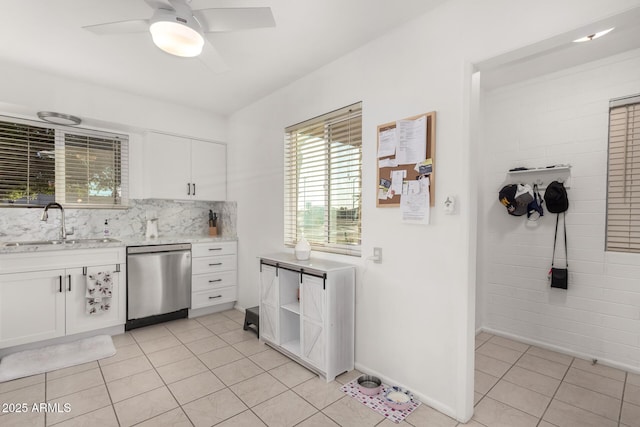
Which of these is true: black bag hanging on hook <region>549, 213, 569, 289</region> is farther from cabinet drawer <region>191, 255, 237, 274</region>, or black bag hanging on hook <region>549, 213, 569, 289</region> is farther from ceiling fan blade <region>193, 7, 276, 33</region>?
cabinet drawer <region>191, 255, 237, 274</region>

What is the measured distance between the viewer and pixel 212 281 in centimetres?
396

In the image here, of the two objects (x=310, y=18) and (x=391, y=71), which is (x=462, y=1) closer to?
(x=391, y=71)

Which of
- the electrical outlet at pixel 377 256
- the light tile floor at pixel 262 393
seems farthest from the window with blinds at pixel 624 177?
the electrical outlet at pixel 377 256

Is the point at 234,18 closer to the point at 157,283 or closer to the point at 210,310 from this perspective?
the point at 157,283

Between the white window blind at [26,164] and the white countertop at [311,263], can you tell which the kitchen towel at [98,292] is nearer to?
the white window blind at [26,164]

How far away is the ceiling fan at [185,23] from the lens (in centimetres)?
170

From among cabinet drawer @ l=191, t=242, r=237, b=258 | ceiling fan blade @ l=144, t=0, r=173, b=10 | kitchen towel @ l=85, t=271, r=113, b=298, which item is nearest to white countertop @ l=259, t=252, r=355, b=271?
cabinet drawer @ l=191, t=242, r=237, b=258

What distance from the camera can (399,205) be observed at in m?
2.29

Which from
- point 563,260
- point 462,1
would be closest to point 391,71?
point 462,1

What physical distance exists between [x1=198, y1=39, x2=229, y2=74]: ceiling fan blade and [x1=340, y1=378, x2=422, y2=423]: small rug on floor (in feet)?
8.36

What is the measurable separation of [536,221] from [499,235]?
0.39m

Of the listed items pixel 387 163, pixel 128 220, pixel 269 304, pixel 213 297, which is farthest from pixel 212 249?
pixel 387 163

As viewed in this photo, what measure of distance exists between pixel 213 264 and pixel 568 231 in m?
3.85

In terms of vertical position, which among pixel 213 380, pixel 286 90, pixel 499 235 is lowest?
pixel 213 380
